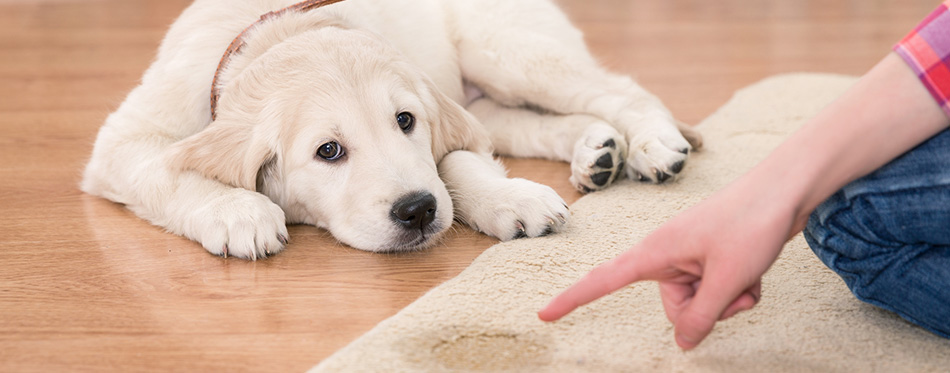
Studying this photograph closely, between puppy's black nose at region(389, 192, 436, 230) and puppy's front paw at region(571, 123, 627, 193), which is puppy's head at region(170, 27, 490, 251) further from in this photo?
puppy's front paw at region(571, 123, 627, 193)

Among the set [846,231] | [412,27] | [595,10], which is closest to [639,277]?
[846,231]

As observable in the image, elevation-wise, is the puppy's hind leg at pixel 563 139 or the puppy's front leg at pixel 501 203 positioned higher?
the puppy's front leg at pixel 501 203

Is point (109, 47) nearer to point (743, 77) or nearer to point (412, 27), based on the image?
point (412, 27)

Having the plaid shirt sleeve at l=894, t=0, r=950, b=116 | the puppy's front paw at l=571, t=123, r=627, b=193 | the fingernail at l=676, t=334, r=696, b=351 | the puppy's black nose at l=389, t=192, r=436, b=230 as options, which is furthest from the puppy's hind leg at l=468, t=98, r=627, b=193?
the plaid shirt sleeve at l=894, t=0, r=950, b=116

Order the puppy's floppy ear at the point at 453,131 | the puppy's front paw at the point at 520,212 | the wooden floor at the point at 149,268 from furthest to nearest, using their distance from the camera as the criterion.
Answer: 1. the puppy's floppy ear at the point at 453,131
2. the puppy's front paw at the point at 520,212
3. the wooden floor at the point at 149,268

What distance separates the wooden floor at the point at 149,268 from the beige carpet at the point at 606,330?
0.35 ft

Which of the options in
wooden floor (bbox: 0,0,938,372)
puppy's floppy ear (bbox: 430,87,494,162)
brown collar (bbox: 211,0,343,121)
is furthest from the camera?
puppy's floppy ear (bbox: 430,87,494,162)

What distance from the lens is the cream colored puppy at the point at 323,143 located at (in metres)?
1.77

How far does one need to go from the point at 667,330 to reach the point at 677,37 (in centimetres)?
334

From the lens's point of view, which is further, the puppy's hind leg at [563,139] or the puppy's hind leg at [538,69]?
the puppy's hind leg at [538,69]

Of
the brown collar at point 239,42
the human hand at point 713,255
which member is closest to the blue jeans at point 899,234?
the human hand at point 713,255

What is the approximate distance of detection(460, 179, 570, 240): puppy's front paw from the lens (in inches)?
71.6

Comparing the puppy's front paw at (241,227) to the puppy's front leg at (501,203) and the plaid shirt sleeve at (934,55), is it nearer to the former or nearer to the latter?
the puppy's front leg at (501,203)

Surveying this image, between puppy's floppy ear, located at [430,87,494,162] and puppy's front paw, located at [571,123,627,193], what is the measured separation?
0.24 m
